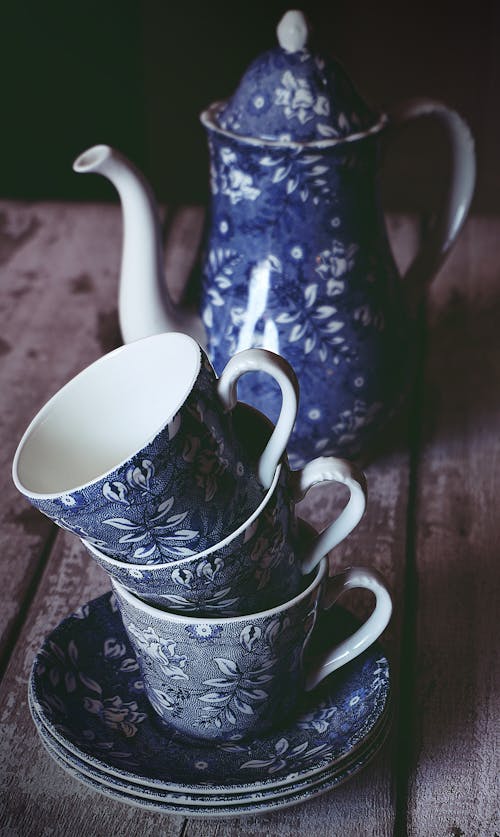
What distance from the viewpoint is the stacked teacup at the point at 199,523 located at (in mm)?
418

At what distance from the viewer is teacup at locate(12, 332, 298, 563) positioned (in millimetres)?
410

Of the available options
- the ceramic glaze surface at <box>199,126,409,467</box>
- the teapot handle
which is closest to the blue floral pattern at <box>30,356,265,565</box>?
the ceramic glaze surface at <box>199,126,409,467</box>

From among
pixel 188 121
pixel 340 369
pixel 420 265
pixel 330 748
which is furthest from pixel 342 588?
pixel 188 121

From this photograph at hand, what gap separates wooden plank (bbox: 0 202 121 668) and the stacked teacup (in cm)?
14

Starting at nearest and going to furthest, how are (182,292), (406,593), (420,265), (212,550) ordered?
(212,550), (406,593), (420,265), (182,292)

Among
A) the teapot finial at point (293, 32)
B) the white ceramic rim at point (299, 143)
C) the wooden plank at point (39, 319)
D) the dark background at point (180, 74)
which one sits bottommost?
the dark background at point (180, 74)

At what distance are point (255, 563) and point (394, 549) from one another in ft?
0.65

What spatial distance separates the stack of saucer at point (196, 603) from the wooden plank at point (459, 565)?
4 centimetres

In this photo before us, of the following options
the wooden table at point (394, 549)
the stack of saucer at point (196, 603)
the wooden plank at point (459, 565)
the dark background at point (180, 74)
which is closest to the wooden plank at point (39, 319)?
the wooden table at point (394, 549)

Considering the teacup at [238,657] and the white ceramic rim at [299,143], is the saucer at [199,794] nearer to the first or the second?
the teacup at [238,657]

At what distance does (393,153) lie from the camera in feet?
6.66

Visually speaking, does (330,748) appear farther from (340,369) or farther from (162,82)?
(162,82)

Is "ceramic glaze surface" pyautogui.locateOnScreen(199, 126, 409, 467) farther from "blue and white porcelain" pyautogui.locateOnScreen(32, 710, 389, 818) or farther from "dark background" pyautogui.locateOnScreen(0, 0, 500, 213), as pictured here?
"dark background" pyautogui.locateOnScreen(0, 0, 500, 213)

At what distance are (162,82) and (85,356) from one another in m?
1.27
